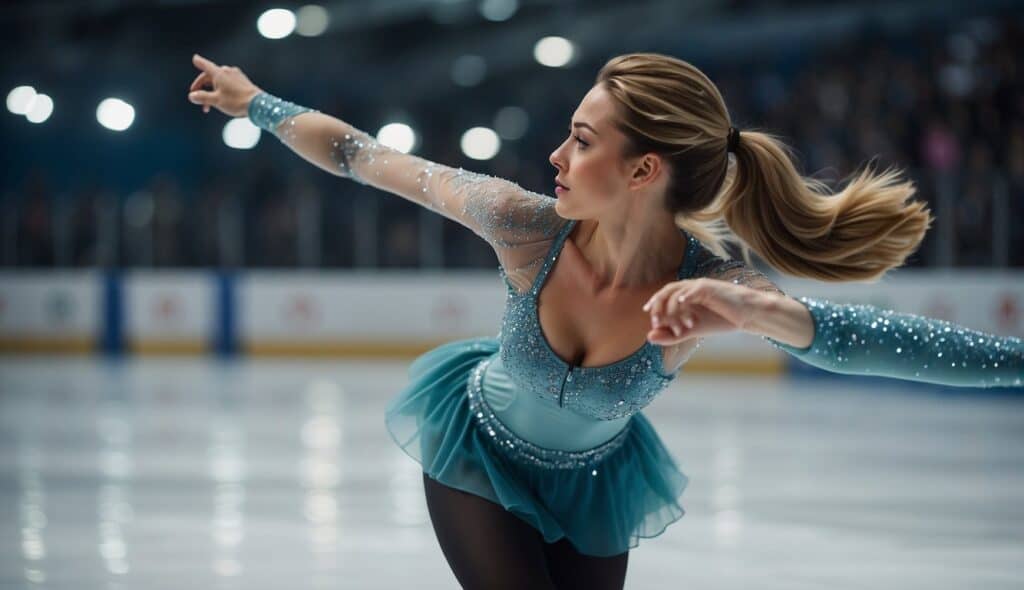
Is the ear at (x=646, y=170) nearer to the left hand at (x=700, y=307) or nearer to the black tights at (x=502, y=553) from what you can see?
the left hand at (x=700, y=307)

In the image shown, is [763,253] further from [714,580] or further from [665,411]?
[665,411]

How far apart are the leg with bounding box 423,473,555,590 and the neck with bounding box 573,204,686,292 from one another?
0.50 metres

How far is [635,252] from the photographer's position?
270 cm

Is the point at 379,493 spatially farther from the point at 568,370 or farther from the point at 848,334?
the point at 848,334

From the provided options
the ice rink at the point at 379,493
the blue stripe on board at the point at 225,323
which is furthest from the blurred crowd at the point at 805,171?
the ice rink at the point at 379,493

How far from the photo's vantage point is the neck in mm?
2676

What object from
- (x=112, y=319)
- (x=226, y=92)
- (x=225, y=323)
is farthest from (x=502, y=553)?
(x=112, y=319)

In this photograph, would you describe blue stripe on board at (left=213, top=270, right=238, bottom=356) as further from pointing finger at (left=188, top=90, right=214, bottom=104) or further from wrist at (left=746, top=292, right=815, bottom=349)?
wrist at (left=746, top=292, right=815, bottom=349)

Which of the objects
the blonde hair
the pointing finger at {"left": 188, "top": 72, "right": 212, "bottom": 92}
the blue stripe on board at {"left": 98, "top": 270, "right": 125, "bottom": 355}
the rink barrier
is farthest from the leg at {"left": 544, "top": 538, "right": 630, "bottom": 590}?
the blue stripe on board at {"left": 98, "top": 270, "right": 125, "bottom": 355}

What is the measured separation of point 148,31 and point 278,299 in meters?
6.19

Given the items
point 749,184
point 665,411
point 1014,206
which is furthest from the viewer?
point 1014,206

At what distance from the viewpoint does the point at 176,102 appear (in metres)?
18.6

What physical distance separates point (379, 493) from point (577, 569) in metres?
2.99

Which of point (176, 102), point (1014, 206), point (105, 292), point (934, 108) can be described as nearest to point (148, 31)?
point (176, 102)
